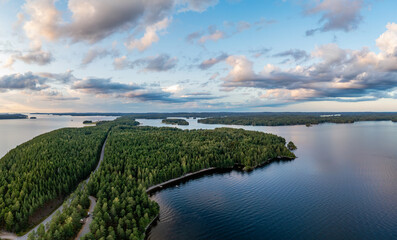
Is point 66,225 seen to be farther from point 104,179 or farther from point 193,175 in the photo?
point 193,175

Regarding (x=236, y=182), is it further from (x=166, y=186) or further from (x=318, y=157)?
(x=318, y=157)

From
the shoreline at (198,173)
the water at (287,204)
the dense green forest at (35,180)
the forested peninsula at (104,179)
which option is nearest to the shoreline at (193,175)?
the shoreline at (198,173)

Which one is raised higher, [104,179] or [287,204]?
[104,179]

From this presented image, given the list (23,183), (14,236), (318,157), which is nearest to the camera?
(14,236)

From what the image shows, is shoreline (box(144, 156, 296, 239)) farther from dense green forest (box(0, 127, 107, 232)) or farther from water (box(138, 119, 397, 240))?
dense green forest (box(0, 127, 107, 232))

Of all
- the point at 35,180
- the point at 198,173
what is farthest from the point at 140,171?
the point at 35,180

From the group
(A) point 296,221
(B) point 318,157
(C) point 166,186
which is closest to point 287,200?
(A) point 296,221

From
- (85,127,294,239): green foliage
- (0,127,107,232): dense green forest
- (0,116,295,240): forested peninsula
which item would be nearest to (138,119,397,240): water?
(85,127,294,239): green foliage

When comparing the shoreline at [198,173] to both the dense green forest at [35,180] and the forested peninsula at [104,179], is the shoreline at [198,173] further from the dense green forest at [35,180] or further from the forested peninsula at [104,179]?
the dense green forest at [35,180]
